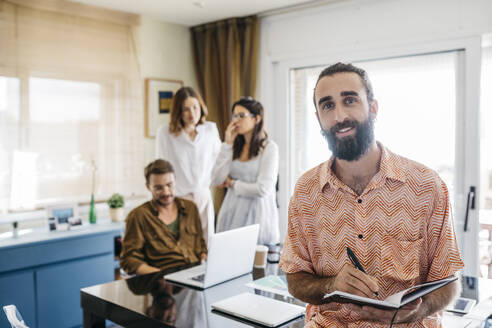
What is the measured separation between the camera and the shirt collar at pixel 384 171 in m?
1.31

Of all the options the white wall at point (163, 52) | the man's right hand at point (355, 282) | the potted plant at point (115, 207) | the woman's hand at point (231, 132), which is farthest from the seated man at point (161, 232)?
the white wall at point (163, 52)

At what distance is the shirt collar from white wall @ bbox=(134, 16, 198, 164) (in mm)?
3195

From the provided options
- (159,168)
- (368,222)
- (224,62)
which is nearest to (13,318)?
(368,222)

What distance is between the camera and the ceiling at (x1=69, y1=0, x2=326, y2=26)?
12.5 ft

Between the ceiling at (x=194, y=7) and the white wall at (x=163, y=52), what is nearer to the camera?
the ceiling at (x=194, y=7)

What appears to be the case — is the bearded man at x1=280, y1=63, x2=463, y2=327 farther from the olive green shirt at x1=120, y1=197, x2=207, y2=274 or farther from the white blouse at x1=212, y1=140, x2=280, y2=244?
the white blouse at x1=212, y1=140, x2=280, y2=244

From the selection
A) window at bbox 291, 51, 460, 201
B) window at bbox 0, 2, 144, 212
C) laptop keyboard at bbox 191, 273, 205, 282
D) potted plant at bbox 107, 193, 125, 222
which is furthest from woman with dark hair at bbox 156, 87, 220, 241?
laptop keyboard at bbox 191, 273, 205, 282

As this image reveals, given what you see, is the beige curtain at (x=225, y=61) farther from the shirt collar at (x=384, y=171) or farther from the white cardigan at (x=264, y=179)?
the shirt collar at (x=384, y=171)

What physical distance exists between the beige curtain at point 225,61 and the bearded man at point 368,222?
3.05m

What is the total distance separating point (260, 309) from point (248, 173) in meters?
1.47

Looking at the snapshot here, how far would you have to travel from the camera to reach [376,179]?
133cm

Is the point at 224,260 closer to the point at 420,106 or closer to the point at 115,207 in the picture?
the point at 115,207

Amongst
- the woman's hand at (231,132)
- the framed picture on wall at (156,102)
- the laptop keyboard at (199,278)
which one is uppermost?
the framed picture on wall at (156,102)

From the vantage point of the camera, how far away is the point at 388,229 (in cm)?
131
